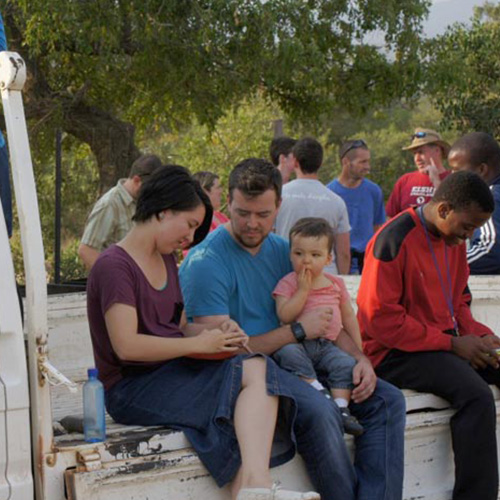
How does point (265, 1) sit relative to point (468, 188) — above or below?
above

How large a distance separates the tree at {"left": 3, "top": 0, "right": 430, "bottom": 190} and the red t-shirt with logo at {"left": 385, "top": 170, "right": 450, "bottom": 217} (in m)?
4.13

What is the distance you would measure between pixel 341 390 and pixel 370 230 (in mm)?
4049

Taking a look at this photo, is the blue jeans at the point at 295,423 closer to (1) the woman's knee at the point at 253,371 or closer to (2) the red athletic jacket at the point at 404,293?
(1) the woman's knee at the point at 253,371

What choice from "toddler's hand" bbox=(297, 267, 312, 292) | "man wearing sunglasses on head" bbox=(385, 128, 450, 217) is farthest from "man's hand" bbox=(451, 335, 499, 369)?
"man wearing sunglasses on head" bbox=(385, 128, 450, 217)

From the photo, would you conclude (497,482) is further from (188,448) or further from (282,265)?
(188,448)

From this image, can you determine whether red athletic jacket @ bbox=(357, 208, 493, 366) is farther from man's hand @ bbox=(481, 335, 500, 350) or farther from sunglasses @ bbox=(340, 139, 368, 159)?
sunglasses @ bbox=(340, 139, 368, 159)

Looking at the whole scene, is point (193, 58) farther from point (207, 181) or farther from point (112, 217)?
point (112, 217)

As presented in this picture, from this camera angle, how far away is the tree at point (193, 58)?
38.5ft

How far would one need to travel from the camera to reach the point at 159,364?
11.9 feet

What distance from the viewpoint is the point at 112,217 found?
20.9 feet

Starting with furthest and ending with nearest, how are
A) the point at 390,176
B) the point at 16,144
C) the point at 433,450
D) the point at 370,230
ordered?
the point at 390,176 < the point at 370,230 < the point at 433,450 < the point at 16,144

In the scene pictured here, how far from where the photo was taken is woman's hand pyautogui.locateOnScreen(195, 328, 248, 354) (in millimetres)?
3480

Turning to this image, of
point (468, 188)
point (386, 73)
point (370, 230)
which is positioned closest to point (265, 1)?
point (386, 73)

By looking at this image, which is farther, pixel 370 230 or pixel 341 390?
pixel 370 230
